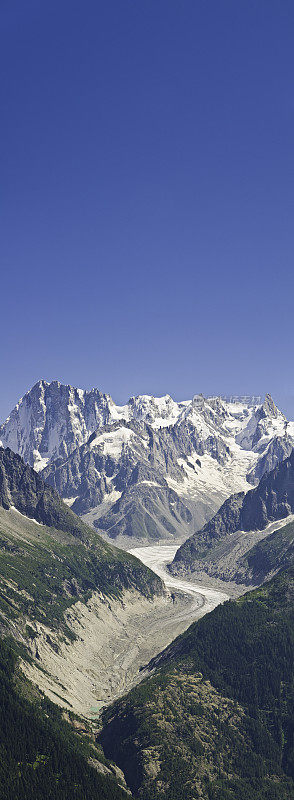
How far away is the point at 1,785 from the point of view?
579 ft

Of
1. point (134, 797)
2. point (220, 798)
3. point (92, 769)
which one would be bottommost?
point (220, 798)

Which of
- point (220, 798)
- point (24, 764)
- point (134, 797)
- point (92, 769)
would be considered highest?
point (24, 764)

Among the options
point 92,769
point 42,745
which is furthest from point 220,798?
point 42,745

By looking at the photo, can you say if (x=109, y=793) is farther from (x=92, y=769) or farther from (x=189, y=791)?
(x=189, y=791)

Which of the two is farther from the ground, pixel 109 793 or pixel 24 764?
pixel 24 764

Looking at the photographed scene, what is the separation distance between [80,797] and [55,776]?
9.86m

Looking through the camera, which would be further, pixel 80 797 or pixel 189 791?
pixel 189 791

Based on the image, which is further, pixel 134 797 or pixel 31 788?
pixel 134 797

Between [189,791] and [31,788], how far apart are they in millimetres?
50652

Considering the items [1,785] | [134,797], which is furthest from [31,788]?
[134,797]

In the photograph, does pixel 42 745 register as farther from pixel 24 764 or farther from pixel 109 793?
pixel 109 793

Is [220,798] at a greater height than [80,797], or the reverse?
[80,797]

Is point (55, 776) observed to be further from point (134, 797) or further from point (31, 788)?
point (134, 797)

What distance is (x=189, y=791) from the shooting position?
199875 millimetres
